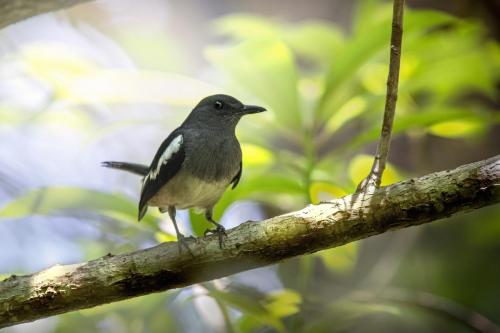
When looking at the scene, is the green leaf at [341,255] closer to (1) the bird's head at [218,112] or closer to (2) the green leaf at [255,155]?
(2) the green leaf at [255,155]

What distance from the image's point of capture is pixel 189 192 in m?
3.18

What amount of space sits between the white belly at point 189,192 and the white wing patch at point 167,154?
91 mm

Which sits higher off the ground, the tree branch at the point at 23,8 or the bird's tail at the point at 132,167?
the bird's tail at the point at 132,167

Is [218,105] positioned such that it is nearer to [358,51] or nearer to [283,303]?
[358,51]

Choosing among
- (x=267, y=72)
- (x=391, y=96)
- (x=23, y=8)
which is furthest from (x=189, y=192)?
(x=391, y=96)

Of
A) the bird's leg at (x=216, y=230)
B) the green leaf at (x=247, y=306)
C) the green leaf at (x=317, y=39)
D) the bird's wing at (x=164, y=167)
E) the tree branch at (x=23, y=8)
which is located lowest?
the green leaf at (x=247, y=306)

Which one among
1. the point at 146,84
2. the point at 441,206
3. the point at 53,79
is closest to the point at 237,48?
the point at 146,84

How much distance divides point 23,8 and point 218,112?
135 centimetres

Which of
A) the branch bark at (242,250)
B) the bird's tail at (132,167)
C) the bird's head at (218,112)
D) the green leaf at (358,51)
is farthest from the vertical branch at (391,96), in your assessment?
the bird's tail at (132,167)

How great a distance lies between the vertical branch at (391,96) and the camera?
2.17 meters

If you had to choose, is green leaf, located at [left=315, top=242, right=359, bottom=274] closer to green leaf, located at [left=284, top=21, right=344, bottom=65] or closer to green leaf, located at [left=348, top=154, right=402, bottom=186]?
green leaf, located at [left=348, top=154, right=402, bottom=186]

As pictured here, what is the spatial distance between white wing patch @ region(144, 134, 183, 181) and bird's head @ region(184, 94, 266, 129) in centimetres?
27

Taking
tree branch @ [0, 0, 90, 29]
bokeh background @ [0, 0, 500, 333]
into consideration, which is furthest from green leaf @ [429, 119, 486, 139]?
tree branch @ [0, 0, 90, 29]

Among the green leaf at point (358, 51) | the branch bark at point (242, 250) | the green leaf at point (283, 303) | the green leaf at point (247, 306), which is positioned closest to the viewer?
the branch bark at point (242, 250)
